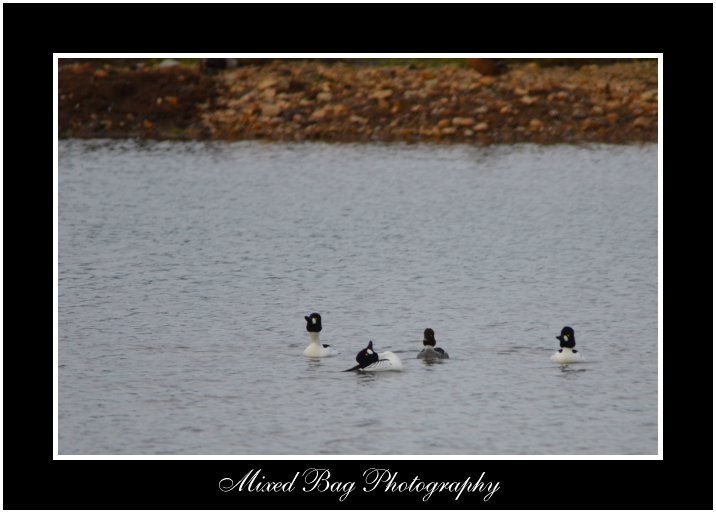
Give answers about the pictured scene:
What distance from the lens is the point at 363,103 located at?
46.2 metres

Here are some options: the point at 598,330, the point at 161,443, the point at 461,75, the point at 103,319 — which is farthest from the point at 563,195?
the point at 161,443

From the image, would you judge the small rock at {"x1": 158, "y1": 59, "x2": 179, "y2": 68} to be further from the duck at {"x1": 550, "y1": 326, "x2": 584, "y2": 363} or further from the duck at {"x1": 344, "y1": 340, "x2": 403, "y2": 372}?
the duck at {"x1": 550, "y1": 326, "x2": 584, "y2": 363}

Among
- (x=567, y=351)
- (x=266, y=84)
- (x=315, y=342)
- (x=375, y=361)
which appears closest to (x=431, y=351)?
(x=375, y=361)

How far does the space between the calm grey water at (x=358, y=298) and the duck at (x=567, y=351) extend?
0.20 metres

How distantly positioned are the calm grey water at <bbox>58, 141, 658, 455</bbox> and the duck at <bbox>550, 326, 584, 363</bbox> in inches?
7.8

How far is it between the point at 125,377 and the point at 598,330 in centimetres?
851

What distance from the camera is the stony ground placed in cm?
4500

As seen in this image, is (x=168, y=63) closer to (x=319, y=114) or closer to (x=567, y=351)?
(x=319, y=114)

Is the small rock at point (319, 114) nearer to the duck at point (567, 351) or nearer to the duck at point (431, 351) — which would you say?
the duck at point (431, 351)

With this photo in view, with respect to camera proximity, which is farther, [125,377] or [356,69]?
[356,69]

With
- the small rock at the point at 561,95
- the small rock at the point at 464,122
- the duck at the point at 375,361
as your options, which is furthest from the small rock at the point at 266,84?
the duck at the point at 375,361

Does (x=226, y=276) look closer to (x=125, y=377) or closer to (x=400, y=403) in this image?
(x=125, y=377)

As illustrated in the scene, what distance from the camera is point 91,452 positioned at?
56.8 ft

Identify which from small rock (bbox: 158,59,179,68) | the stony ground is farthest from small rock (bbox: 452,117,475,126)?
small rock (bbox: 158,59,179,68)
